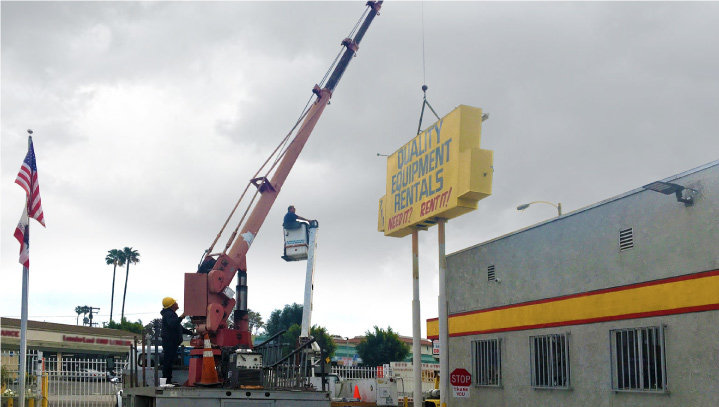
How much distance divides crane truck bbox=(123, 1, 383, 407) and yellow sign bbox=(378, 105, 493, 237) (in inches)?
128

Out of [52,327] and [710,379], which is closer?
[710,379]

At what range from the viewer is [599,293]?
16328mm

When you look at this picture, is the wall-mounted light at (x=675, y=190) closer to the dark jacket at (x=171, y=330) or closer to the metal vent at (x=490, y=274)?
the metal vent at (x=490, y=274)

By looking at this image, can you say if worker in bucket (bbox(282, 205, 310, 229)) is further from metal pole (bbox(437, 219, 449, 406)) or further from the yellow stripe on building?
the yellow stripe on building

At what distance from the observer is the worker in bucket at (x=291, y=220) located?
2027 centimetres

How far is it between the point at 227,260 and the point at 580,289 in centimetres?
856

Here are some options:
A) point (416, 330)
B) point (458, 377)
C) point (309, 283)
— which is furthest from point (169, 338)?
point (416, 330)

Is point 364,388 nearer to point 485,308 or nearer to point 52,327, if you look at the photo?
point 485,308

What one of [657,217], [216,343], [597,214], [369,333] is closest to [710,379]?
[657,217]

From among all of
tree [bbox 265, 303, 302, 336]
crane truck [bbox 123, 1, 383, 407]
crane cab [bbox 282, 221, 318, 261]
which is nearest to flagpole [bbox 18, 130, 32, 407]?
crane truck [bbox 123, 1, 383, 407]

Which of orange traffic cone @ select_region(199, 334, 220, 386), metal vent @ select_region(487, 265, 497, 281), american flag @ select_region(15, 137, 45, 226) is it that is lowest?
orange traffic cone @ select_region(199, 334, 220, 386)

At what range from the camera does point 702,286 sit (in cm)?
1370

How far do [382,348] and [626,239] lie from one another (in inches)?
2457

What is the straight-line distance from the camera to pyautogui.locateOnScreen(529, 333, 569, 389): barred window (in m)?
17.3
